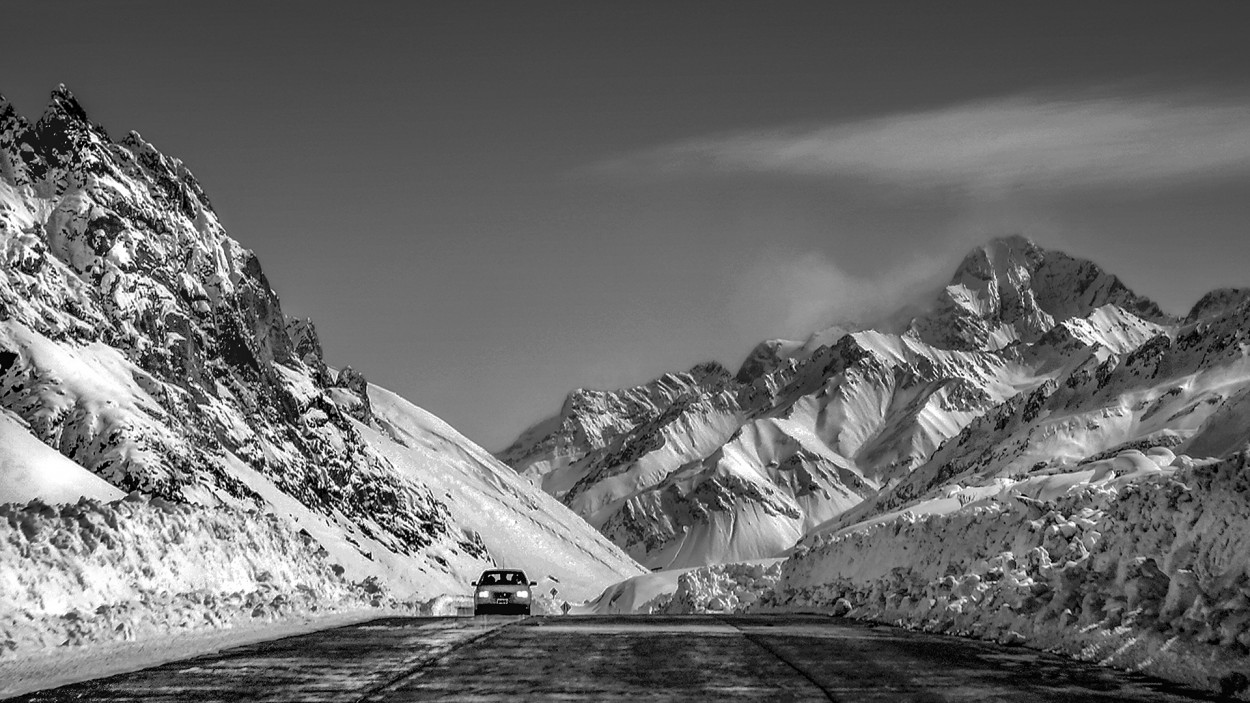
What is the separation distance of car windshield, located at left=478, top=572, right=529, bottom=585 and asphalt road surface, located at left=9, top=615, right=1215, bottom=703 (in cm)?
1971

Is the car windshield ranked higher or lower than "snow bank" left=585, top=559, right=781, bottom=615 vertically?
higher

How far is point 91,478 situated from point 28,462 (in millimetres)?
6028

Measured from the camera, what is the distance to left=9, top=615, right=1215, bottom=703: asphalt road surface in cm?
1205

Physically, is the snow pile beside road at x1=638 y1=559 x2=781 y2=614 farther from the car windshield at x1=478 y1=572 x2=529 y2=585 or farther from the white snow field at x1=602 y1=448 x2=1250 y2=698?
the white snow field at x1=602 y1=448 x2=1250 y2=698

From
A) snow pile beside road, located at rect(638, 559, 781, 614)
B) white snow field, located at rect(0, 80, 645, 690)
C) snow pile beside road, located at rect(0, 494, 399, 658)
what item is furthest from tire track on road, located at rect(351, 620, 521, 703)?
snow pile beside road, located at rect(638, 559, 781, 614)

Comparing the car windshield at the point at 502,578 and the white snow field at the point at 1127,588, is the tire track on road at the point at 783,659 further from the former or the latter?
the car windshield at the point at 502,578

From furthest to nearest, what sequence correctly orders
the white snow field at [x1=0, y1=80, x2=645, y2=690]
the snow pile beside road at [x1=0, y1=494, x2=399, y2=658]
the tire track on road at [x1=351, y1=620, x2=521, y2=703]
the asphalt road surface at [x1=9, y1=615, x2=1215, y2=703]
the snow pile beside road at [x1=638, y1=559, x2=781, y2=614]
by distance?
the snow pile beside road at [x1=638, y1=559, x2=781, y2=614], the white snow field at [x1=0, y1=80, x2=645, y2=690], the snow pile beside road at [x1=0, y1=494, x2=399, y2=658], the asphalt road surface at [x1=9, y1=615, x2=1215, y2=703], the tire track on road at [x1=351, y1=620, x2=521, y2=703]

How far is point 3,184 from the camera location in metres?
197

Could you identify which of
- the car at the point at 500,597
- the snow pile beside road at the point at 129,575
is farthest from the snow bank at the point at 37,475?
the snow pile beside road at the point at 129,575

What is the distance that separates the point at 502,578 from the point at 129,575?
58.0 ft

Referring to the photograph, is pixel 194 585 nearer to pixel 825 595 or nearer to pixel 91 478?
pixel 825 595

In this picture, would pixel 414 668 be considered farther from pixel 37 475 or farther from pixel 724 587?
pixel 37 475

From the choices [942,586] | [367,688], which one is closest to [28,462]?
[942,586]

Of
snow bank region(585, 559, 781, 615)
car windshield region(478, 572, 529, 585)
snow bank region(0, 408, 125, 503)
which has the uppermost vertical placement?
snow bank region(0, 408, 125, 503)
